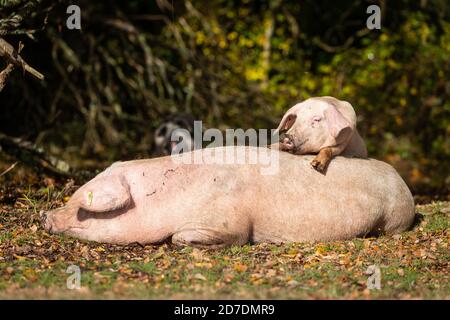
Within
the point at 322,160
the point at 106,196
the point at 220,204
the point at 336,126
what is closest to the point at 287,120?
the point at 336,126

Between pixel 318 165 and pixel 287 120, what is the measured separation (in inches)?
24.9

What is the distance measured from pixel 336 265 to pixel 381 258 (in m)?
0.38

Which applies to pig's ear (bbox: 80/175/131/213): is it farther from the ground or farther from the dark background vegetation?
the dark background vegetation

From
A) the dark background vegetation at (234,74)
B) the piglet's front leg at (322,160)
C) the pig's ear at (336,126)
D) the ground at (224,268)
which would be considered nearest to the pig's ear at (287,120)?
the pig's ear at (336,126)

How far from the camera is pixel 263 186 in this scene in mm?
5723

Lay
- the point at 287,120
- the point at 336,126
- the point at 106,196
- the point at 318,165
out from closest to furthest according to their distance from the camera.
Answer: the point at 106,196
the point at 318,165
the point at 336,126
the point at 287,120

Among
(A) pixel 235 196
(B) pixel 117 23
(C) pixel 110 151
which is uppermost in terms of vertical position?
(B) pixel 117 23

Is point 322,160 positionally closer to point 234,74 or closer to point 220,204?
point 220,204

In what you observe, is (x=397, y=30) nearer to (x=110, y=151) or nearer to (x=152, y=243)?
(x=110, y=151)

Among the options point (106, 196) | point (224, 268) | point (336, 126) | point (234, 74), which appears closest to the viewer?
point (224, 268)

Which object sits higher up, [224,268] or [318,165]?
[318,165]

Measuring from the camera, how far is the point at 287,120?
6367mm

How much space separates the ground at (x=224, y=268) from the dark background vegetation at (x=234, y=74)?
4712mm
